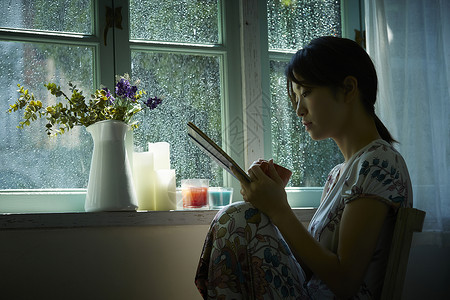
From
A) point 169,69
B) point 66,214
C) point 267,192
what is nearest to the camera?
point 267,192

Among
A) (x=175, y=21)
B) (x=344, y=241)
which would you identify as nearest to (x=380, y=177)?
(x=344, y=241)

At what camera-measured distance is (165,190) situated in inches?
64.1

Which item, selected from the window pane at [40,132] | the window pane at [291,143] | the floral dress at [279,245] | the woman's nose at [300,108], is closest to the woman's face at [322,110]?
the woman's nose at [300,108]

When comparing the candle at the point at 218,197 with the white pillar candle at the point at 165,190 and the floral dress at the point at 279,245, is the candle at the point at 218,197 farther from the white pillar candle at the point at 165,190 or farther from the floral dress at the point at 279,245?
the floral dress at the point at 279,245

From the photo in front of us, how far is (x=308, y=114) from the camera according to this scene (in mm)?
1295

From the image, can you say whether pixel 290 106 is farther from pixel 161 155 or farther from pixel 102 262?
pixel 102 262

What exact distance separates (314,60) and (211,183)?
28.6 inches

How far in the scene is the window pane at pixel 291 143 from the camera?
191 centimetres

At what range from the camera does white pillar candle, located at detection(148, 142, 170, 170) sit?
1668 mm

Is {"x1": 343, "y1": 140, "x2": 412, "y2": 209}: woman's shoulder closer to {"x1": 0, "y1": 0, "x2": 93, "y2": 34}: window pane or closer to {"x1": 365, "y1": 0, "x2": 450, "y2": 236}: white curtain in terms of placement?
{"x1": 365, "y1": 0, "x2": 450, "y2": 236}: white curtain

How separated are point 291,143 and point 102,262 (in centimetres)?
82

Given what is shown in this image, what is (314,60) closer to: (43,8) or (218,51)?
(218,51)

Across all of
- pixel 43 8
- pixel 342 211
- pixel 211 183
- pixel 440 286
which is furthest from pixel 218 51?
pixel 440 286

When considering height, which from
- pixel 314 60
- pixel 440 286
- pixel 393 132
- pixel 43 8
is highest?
pixel 43 8
